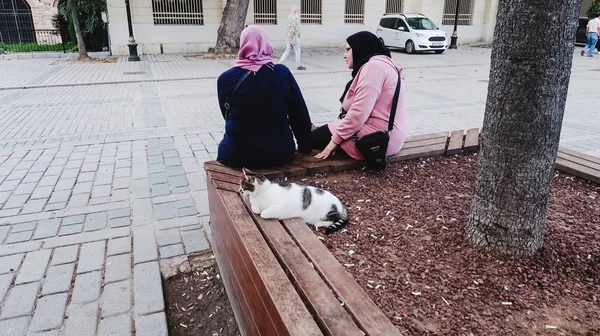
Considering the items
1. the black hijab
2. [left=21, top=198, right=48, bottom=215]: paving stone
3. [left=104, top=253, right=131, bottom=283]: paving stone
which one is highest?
the black hijab

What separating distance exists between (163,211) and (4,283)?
1340mm

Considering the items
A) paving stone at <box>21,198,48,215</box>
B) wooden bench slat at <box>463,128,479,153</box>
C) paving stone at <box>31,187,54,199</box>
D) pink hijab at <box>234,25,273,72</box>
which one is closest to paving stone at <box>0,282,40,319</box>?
paving stone at <box>21,198,48,215</box>

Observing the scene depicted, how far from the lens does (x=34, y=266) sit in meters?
3.15

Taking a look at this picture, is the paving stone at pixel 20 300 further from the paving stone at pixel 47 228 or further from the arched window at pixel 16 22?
the arched window at pixel 16 22

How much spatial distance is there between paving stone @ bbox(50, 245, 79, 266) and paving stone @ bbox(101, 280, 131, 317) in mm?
516

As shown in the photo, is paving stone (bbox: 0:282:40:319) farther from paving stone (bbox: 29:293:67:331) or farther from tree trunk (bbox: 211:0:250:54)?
tree trunk (bbox: 211:0:250:54)

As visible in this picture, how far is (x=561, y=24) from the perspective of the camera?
2.04m

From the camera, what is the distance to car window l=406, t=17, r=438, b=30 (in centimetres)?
1975

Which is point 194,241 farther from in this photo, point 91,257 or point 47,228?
point 47,228

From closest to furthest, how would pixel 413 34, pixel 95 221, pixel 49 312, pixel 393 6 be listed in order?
pixel 49 312 < pixel 95 221 < pixel 413 34 < pixel 393 6

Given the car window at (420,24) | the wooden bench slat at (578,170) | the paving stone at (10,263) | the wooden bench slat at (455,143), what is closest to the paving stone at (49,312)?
the paving stone at (10,263)

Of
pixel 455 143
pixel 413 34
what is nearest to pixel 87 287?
pixel 455 143

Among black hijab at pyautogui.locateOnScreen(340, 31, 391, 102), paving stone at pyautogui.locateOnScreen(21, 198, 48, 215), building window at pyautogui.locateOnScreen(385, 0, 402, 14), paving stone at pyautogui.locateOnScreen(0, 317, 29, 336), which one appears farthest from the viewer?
building window at pyautogui.locateOnScreen(385, 0, 402, 14)

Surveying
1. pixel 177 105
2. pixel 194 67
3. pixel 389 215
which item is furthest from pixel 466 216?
pixel 194 67
